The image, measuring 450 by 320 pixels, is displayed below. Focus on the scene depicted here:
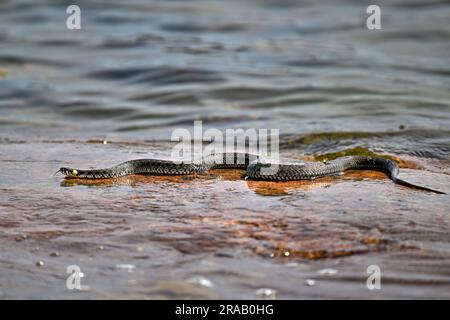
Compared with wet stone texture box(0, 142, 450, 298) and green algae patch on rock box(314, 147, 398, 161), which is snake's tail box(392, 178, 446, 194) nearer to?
wet stone texture box(0, 142, 450, 298)

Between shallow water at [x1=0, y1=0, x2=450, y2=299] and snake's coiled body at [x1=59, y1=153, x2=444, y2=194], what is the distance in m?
0.19

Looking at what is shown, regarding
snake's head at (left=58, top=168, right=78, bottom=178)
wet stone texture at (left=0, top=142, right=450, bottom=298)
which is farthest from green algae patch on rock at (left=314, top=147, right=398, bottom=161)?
snake's head at (left=58, top=168, right=78, bottom=178)

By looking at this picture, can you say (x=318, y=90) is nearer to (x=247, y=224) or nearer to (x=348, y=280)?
(x=247, y=224)

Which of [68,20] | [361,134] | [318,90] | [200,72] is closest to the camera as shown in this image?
[361,134]

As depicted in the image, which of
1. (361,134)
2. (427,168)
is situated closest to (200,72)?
(361,134)

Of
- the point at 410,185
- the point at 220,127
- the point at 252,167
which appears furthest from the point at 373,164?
the point at 220,127

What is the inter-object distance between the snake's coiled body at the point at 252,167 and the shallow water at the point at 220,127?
0.19 meters

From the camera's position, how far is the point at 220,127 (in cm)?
1420

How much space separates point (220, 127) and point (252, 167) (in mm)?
4821

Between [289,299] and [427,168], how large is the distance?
4.62 m

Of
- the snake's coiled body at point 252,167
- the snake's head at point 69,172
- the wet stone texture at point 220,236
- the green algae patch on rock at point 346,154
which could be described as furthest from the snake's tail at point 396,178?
the snake's head at point 69,172

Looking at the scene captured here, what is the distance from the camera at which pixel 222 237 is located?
23.5ft
